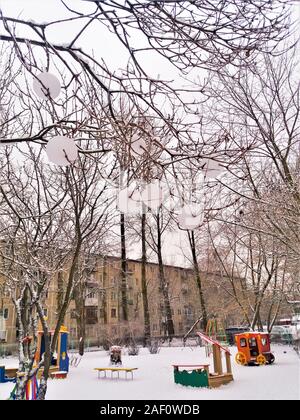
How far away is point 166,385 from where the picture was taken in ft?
20.0

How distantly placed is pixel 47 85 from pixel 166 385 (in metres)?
5.98

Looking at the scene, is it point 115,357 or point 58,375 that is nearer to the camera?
point 58,375

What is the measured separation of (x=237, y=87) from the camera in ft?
18.8

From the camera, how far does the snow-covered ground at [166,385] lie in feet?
16.5

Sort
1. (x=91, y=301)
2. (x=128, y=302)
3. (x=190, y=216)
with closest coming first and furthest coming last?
1. (x=190, y=216)
2. (x=128, y=302)
3. (x=91, y=301)

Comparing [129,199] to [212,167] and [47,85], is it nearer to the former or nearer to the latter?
[212,167]

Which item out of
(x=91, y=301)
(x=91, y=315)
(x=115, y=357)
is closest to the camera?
(x=115, y=357)

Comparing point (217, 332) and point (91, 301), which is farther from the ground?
point (91, 301)

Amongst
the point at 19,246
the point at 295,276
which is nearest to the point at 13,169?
the point at 19,246

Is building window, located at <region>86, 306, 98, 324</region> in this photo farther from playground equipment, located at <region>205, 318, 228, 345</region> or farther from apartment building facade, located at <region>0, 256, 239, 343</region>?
playground equipment, located at <region>205, 318, 228, 345</region>

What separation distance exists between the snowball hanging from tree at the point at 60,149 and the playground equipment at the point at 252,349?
Answer: 7656 mm

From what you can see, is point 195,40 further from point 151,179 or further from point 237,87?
point 237,87

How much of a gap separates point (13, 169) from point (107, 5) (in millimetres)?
2982

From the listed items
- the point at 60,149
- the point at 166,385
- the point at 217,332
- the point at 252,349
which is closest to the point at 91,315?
the point at 217,332
